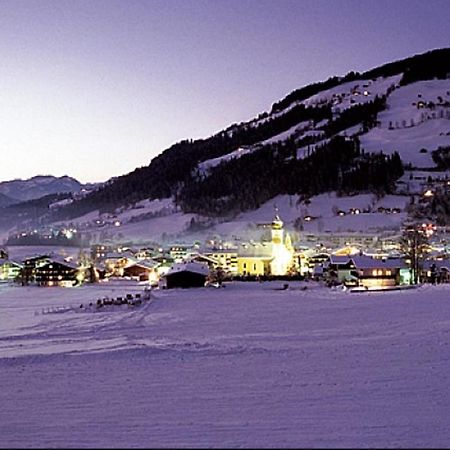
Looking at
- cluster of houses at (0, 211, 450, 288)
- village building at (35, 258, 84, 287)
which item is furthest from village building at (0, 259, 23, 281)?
village building at (35, 258, 84, 287)

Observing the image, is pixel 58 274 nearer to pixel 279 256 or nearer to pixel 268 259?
pixel 268 259

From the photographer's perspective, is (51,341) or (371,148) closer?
(51,341)

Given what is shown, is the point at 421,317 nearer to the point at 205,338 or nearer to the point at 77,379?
the point at 205,338

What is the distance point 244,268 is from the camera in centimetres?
8475

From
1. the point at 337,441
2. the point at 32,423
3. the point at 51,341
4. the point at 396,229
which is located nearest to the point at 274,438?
the point at 337,441

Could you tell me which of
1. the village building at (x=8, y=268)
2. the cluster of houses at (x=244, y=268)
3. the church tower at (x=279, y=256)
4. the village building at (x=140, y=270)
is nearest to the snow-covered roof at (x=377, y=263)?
the cluster of houses at (x=244, y=268)

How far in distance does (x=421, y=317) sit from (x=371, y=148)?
551ft

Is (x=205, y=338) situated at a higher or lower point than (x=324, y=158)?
lower

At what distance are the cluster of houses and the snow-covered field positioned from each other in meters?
26.4

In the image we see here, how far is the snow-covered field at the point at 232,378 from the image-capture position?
41.7ft

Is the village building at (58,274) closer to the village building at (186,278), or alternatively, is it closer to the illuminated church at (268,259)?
the illuminated church at (268,259)

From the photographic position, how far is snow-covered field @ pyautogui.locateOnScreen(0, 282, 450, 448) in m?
12.7

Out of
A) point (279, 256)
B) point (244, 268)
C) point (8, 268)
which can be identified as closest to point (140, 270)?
point (244, 268)

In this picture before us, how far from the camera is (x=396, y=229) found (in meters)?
131
